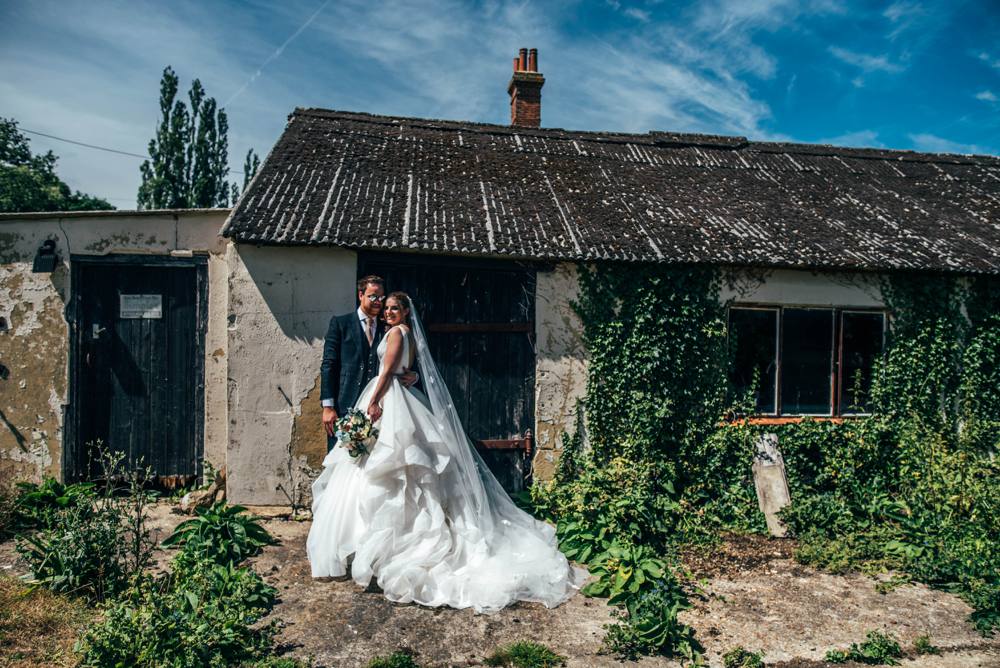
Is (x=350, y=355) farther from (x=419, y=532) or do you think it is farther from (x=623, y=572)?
(x=623, y=572)

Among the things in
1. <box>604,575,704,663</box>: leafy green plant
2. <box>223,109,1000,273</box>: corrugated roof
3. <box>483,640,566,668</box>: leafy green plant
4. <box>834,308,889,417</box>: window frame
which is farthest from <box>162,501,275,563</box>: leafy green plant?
<box>834,308,889,417</box>: window frame

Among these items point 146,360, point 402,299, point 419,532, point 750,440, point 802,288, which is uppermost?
point 802,288

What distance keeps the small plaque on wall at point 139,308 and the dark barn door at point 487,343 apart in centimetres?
288

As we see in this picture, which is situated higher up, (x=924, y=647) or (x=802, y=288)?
(x=802, y=288)

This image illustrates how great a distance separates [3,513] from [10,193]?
49.7ft

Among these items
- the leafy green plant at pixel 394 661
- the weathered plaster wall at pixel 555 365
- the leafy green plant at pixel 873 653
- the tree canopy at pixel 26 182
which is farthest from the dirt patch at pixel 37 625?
the tree canopy at pixel 26 182

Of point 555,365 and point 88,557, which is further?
point 555,365

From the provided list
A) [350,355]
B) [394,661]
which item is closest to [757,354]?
[350,355]

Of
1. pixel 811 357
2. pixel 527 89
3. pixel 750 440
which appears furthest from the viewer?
pixel 527 89

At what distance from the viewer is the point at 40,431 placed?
Result: 654 centimetres

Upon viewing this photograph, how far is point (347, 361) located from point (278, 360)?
1.07m

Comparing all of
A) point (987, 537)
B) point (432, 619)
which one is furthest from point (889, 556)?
point (432, 619)

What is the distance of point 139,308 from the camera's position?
6.80m

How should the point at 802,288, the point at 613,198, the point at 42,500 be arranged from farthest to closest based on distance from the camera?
1. the point at 613,198
2. the point at 802,288
3. the point at 42,500
